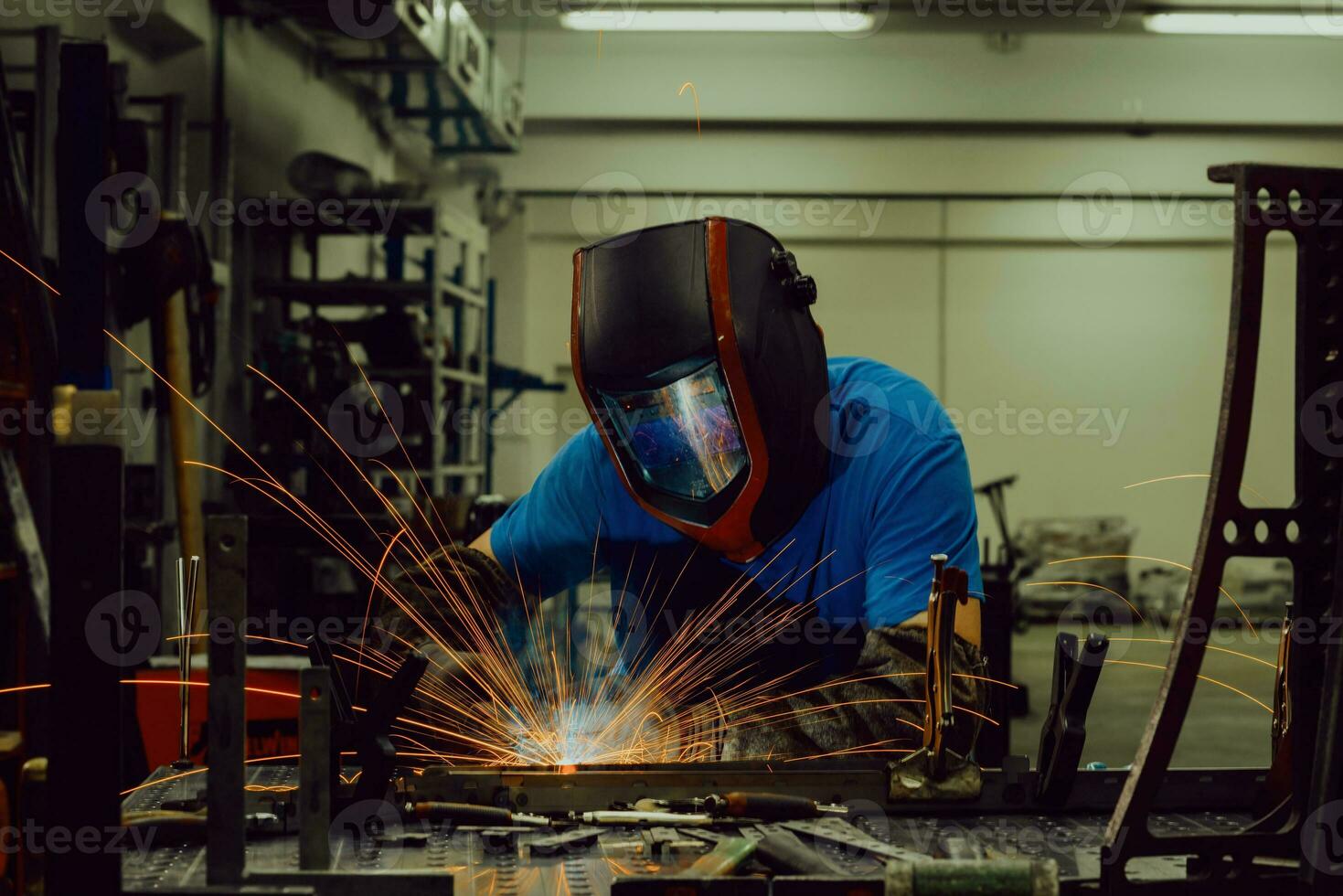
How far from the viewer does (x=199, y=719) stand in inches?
127

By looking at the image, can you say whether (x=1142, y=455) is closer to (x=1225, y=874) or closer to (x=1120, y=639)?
(x=1120, y=639)

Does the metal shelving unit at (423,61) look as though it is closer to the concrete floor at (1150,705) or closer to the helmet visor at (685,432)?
the helmet visor at (685,432)

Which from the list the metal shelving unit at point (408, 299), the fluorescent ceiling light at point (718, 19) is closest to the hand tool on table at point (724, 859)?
the metal shelving unit at point (408, 299)

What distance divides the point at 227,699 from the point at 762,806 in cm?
69

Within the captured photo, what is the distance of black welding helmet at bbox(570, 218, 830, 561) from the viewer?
2.06m

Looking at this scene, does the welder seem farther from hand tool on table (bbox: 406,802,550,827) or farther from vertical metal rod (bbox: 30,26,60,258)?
vertical metal rod (bbox: 30,26,60,258)

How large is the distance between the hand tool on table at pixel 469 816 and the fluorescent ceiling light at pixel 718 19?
6.86 meters

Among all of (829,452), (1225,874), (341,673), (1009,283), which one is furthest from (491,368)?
(1225,874)

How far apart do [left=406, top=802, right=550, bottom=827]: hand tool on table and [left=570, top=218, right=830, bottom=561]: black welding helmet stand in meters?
0.85

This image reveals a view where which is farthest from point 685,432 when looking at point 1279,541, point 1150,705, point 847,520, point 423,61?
point 1150,705

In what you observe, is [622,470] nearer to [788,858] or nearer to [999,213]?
[788,858]

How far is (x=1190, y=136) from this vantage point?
31.5 feet

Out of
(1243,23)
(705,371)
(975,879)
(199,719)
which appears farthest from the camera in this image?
(1243,23)

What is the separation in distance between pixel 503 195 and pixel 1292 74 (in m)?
6.39
